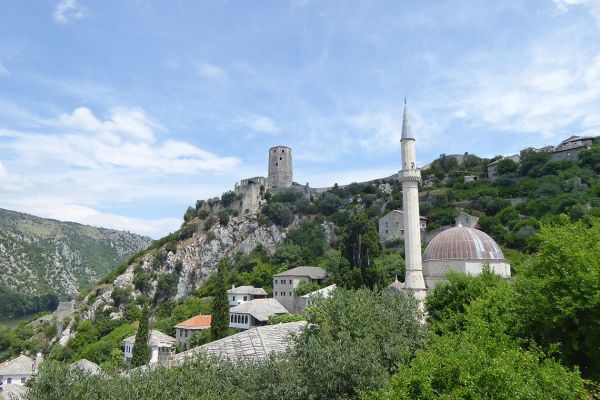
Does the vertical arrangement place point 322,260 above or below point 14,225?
below

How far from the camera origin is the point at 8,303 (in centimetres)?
9725

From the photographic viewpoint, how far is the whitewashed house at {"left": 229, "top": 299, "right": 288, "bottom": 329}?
38.2 m

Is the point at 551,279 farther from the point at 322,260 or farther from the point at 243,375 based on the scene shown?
the point at 322,260

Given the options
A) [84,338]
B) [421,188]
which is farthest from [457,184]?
[84,338]

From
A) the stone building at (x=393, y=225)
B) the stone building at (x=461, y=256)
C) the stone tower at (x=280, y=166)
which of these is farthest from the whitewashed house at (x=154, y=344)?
the stone tower at (x=280, y=166)

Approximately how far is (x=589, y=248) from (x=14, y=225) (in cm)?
16510

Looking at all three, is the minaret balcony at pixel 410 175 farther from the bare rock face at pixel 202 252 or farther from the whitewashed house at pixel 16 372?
the bare rock face at pixel 202 252

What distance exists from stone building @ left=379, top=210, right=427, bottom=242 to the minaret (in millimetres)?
28954

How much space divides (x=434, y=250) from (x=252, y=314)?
17819mm

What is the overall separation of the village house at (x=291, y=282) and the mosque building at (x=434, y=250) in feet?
65.0

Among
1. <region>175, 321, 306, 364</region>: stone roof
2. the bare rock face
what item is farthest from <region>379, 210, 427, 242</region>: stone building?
<region>175, 321, 306, 364</region>: stone roof

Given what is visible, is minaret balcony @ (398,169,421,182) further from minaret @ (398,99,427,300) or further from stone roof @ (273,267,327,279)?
stone roof @ (273,267,327,279)

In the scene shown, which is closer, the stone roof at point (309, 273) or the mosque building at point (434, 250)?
the mosque building at point (434, 250)

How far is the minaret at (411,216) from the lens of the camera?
2756cm
